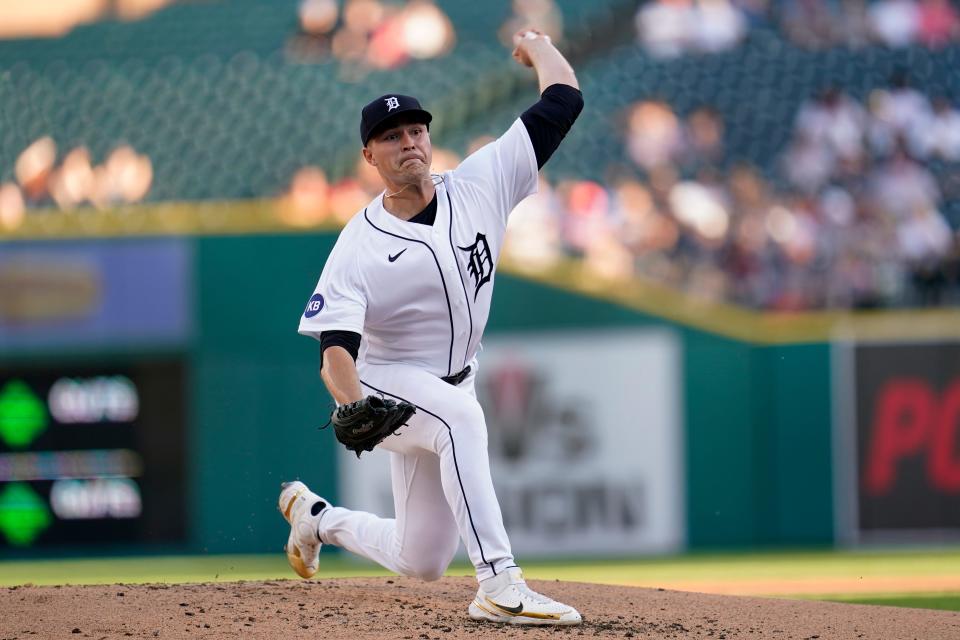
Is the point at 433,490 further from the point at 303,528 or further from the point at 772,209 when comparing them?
the point at 772,209

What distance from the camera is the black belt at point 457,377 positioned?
463 cm

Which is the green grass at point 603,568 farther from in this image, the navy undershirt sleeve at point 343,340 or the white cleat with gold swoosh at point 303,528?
the navy undershirt sleeve at point 343,340

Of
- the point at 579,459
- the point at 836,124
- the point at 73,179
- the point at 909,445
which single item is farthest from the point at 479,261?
the point at 836,124

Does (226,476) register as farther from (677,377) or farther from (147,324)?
(677,377)

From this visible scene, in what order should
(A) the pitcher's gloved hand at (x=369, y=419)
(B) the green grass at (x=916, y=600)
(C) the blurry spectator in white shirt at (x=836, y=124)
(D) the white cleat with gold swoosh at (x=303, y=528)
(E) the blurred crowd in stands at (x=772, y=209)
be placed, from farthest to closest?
(C) the blurry spectator in white shirt at (x=836, y=124) < (E) the blurred crowd in stands at (x=772, y=209) < (B) the green grass at (x=916, y=600) < (D) the white cleat with gold swoosh at (x=303, y=528) < (A) the pitcher's gloved hand at (x=369, y=419)

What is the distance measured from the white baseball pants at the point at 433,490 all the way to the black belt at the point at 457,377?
0.02 m

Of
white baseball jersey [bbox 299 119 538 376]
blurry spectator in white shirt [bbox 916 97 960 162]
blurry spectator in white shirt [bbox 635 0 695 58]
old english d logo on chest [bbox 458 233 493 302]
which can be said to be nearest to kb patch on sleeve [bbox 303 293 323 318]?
white baseball jersey [bbox 299 119 538 376]

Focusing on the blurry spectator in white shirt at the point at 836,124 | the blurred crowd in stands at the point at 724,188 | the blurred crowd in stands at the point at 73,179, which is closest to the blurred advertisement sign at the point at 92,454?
the blurred crowd in stands at the point at 724,188

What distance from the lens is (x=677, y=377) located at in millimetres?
9367

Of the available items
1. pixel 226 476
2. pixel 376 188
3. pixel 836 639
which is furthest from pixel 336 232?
pixel 836 639

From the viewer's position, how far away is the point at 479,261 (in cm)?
453

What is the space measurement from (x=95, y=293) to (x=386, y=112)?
523 cm

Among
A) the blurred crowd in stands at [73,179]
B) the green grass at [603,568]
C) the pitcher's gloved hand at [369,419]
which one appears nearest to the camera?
the pitcher's gloved hand at [369,419]

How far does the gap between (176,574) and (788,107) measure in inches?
241
